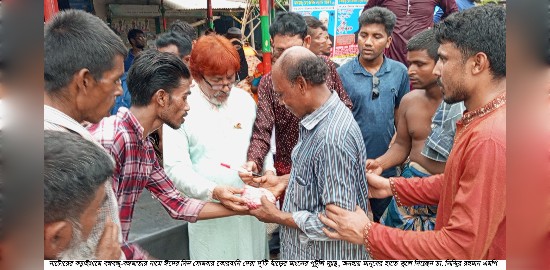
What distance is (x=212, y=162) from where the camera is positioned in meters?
2.44

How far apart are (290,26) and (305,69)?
1.31m

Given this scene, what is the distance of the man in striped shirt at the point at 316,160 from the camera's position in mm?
1794

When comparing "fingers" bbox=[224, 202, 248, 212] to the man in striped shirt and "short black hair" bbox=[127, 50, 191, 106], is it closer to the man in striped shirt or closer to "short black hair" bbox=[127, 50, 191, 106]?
the man in striped shirt

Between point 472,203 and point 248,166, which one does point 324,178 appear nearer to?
point 472,203

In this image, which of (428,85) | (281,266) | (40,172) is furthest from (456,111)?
(40,172)

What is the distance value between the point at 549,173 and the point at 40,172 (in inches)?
49.5

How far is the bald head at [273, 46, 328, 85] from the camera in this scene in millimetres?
1936

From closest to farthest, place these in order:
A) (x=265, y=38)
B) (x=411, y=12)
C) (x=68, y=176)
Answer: (x=68, y=176), (x=411, y=12), (x=265, y=38)

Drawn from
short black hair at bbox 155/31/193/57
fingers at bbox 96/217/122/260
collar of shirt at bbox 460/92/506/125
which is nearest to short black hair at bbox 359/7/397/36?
short black hair at bbox 155/31/193/57

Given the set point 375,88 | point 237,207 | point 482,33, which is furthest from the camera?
point 375,88

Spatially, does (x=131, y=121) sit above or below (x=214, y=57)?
below

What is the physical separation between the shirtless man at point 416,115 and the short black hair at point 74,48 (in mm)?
1787

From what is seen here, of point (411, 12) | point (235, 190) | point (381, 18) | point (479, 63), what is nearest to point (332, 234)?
point (235, 190)

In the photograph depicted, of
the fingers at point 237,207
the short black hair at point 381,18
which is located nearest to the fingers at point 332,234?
the fingers at point 237,207
